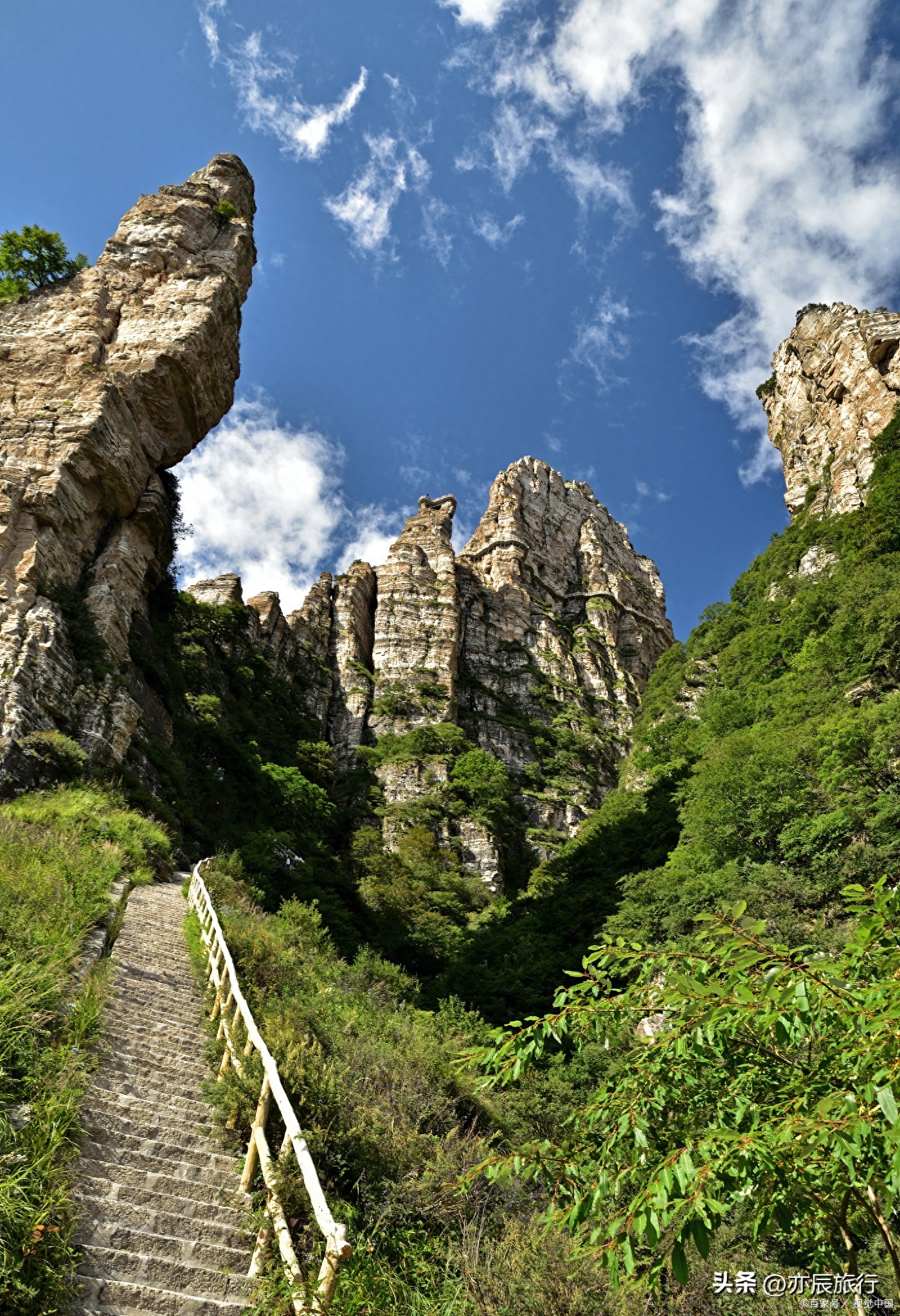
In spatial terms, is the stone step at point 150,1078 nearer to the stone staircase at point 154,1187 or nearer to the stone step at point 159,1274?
the stone staircase at point 154,1187

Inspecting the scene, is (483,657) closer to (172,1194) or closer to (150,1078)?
(150,1078)

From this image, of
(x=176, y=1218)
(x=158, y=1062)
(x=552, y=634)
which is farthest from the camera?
(x=552, y=634)

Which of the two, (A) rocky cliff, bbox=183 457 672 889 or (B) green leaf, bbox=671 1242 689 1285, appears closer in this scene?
(B) green leaf, bbox=671 1242 689 1285

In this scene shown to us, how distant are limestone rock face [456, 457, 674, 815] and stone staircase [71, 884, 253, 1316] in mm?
46934

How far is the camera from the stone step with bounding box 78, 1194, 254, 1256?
4.13 m

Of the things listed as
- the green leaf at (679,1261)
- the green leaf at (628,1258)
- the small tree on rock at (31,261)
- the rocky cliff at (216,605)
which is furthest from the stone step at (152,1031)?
the small tree on rock at (31,261)

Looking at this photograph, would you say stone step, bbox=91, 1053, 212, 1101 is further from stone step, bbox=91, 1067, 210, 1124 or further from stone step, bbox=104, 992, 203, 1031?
stone step, bbox=104, 992, 203, 1031

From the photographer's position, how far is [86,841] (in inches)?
547

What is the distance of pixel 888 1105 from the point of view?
83.4 inches

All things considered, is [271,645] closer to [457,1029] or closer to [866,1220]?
[457,1029]

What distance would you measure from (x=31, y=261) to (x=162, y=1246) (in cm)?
3901

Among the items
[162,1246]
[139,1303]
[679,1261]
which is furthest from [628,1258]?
[162,1246]

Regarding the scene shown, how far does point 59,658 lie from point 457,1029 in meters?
15.2

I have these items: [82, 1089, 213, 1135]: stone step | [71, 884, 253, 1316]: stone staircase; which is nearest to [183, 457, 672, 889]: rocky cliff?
[71, 884, 253, 1316]: stone staircase
